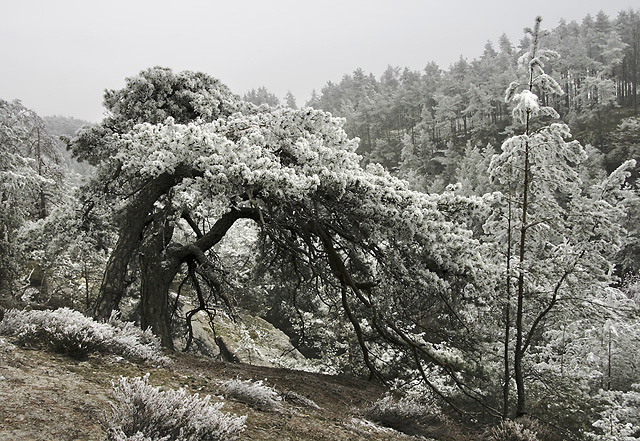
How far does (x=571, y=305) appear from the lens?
7633 millimetres

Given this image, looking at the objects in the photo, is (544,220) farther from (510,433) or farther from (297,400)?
(297,400)

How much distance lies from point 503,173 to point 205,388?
19.6 ft

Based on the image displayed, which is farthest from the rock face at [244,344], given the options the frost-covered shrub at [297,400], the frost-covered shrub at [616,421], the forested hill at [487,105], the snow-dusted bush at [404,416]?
the forested hill at [487,105]

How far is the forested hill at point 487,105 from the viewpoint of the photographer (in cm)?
6191

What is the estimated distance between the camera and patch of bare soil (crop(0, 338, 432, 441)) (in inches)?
128

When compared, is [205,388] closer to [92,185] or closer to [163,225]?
[163,225]

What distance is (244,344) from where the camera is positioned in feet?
45.4

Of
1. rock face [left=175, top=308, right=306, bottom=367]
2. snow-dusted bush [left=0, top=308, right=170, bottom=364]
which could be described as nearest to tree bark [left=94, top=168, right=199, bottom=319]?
snow-dusted bush [left=0, top=308, right=170, bottom=364]

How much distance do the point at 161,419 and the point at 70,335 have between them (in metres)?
3.09

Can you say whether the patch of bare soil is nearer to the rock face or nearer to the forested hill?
the rock face

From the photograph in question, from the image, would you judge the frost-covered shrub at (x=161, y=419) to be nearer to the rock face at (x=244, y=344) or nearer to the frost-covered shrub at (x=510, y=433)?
the frost-covered shrub at (x=510, y=433)

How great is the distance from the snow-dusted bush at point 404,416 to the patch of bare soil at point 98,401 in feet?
1.08

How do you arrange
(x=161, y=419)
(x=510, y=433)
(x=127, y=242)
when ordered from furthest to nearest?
(x=127, y=242) < (x=510, y=433) < (x=161, y=419)

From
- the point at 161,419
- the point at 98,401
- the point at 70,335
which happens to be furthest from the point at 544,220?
the point at 70,335
